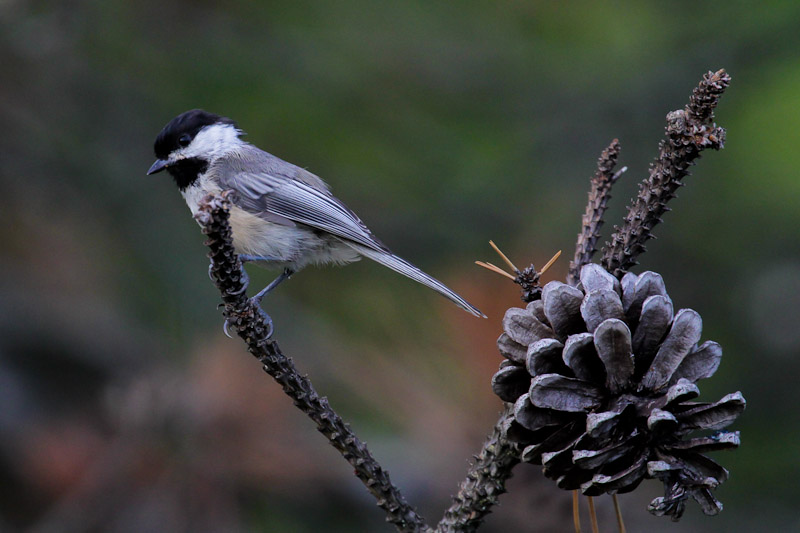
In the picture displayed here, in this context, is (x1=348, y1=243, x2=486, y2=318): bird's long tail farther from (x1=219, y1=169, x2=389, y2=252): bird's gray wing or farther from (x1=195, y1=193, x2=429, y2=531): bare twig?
(x1=195, y1=193, x2=429, y2=531): bare twig

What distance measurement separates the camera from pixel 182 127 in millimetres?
2264

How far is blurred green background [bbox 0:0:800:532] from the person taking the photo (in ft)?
7.37

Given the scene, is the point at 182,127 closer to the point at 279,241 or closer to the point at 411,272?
the point at 279,241

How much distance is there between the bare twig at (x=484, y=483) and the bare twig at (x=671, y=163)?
322 millimetres

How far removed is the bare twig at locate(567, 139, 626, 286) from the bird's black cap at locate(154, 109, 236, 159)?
1363mm

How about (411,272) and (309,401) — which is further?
(411,272)

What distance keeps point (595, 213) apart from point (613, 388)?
1.24ft

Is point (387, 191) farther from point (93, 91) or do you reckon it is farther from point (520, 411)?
point (520, 411)

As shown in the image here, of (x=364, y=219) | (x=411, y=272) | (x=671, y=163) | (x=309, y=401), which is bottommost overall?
(x=309, y=401)

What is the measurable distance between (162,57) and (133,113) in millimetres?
246

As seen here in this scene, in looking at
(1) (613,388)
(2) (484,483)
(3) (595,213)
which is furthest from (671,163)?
(2) (484,483)

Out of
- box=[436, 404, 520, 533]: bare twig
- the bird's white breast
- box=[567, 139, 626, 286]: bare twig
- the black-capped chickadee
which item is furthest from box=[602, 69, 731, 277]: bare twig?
the bird's white breast

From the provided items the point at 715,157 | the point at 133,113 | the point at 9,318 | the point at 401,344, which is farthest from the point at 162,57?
the point at 715,157

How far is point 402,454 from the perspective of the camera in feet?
7.55
